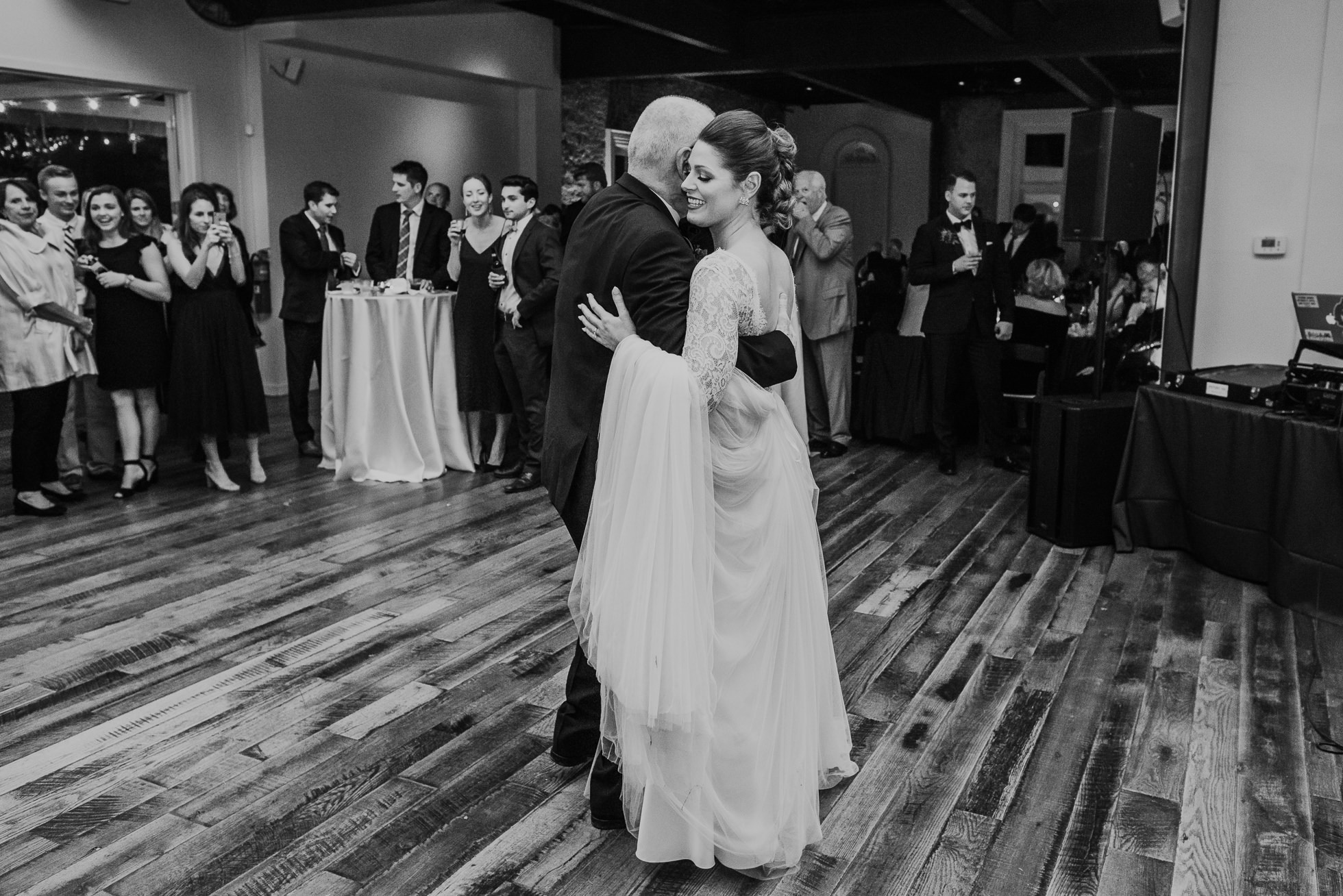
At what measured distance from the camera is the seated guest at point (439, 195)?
27.9 feet

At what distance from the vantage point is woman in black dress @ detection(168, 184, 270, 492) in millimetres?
5586

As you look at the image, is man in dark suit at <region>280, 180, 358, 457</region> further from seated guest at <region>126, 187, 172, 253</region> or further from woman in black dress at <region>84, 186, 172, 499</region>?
woman in black dress at <region>84, 186, 172, 499</region>

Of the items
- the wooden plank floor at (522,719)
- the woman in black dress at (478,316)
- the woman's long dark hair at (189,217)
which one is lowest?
the wooden plank floor at (522,719)

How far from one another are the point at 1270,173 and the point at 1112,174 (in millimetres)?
838

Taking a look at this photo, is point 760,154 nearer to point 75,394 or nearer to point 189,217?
point 189,217

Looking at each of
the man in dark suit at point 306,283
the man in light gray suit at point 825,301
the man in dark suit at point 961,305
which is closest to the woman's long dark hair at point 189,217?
the man in dark suit at point 306,283

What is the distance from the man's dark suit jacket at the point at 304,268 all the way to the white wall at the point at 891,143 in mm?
11263

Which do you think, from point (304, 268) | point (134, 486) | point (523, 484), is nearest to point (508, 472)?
point (523, 484)

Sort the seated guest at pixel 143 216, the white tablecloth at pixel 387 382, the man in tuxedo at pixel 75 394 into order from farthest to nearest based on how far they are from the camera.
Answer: the white tablecloth at pixel 387 382 < the seated guest at pixel 143 216 < the man in tuxedo at pixel 75 394

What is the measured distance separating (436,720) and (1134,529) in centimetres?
316

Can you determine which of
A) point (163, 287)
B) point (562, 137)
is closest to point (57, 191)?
point (163, 287)

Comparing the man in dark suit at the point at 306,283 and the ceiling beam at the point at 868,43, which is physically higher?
the ceiling beam at the point at 868,43

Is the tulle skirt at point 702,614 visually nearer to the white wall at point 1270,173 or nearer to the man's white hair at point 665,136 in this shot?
the man's white hair at point 665,136

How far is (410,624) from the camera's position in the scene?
392 cm
